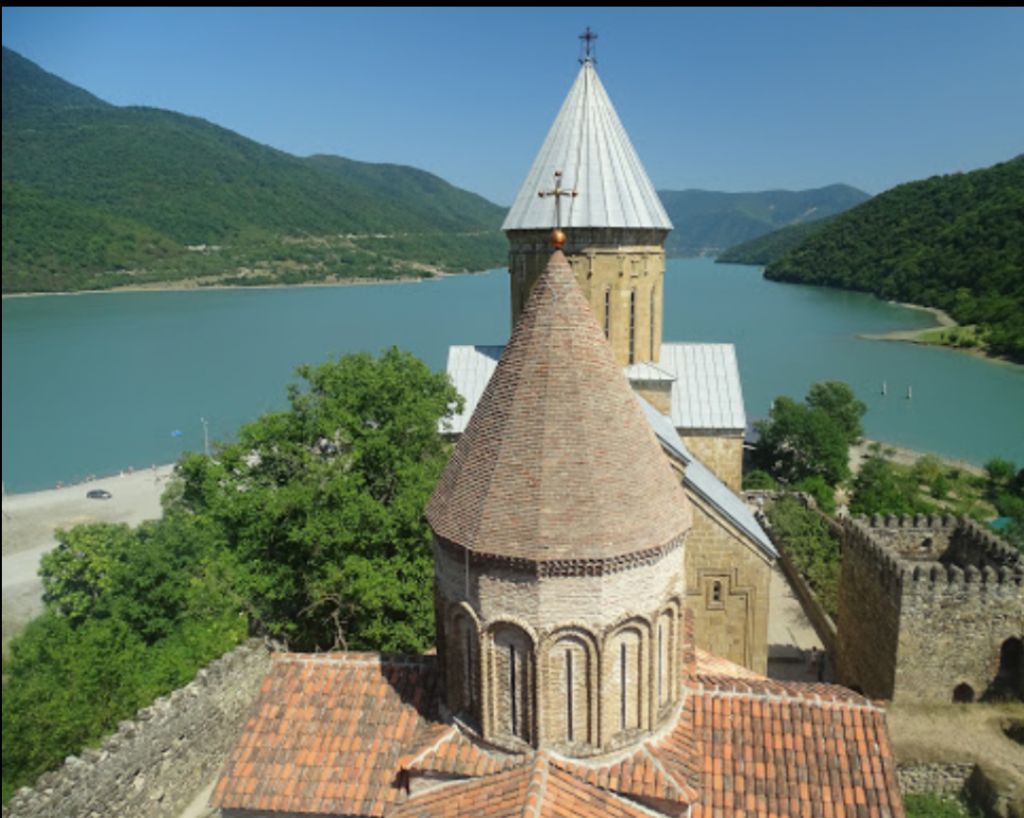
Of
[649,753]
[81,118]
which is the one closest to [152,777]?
[649,753]

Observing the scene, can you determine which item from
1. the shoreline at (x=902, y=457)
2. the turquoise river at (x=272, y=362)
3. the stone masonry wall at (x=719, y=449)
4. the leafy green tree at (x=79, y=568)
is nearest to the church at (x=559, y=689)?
the stone masonry wall at (x=719, y=449)

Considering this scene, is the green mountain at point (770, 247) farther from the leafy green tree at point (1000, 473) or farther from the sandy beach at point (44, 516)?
the sandy beach at point (44, 516)

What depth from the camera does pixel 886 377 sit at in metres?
46.7

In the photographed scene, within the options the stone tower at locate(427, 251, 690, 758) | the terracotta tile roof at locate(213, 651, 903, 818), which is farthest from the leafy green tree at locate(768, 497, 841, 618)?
the stone tower at locate(427, 251, 690, 758)

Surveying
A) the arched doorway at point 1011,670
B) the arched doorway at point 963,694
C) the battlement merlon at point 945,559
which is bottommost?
the arched doorway at point 963,694

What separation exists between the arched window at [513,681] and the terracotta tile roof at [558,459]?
0.80m

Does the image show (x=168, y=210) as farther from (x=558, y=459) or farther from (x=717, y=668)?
(x=558, y=459)

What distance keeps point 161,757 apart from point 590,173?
11.0 meters

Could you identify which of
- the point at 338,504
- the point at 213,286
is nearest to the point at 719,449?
the point at 338,504

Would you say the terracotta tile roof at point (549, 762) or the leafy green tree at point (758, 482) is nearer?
the terracotta tile roof at point (549, 762)

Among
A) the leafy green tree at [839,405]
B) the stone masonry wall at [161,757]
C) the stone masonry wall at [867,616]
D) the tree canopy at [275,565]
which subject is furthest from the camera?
the leafy green tree at [839,405]

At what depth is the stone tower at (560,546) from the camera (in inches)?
203

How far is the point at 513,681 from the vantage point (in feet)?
18.2

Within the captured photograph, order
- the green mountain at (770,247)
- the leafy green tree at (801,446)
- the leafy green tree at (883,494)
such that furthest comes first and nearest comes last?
the green mountain at (770,247)
the leafy green tree at (801,446)
the leafy green tree at (883,494)
